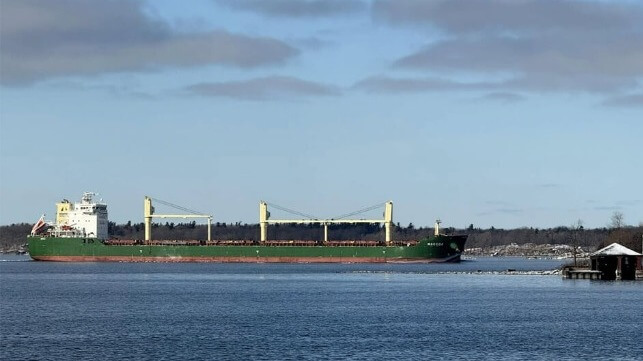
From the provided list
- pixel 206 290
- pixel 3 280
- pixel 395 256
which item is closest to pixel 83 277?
pixel 3 280

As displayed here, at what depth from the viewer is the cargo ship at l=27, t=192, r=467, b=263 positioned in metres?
136

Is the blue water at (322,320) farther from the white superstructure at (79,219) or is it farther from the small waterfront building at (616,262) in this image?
the white superstructure at (79,219)

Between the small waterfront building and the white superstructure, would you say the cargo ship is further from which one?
the small waterfront building

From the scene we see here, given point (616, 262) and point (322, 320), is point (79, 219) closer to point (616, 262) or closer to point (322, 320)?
point (616, 262)

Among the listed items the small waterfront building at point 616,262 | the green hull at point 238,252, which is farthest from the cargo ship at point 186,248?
the small waterfront building at point 616,262

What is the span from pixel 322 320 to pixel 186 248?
86327 millimetres

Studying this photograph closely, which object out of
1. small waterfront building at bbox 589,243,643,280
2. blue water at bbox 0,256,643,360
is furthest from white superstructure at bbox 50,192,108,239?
small waterfront building at bbox 589,243,643,280

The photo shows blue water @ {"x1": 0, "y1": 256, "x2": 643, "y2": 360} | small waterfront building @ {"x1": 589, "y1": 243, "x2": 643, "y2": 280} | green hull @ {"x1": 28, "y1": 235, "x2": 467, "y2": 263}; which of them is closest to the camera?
blue water @ {"x1": 0, "y1": 256, "x2": 643, "y2": 360}

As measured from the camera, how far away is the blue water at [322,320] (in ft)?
142

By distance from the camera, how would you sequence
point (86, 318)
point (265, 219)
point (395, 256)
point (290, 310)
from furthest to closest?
point (265, 219) → point (395, 256) → point (290, 310) → point (86, 318)

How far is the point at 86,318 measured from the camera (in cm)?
5619

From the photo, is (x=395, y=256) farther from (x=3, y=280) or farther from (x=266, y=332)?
(x=266, y=332)

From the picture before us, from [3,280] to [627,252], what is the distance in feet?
168

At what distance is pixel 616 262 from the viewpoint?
92250mm
